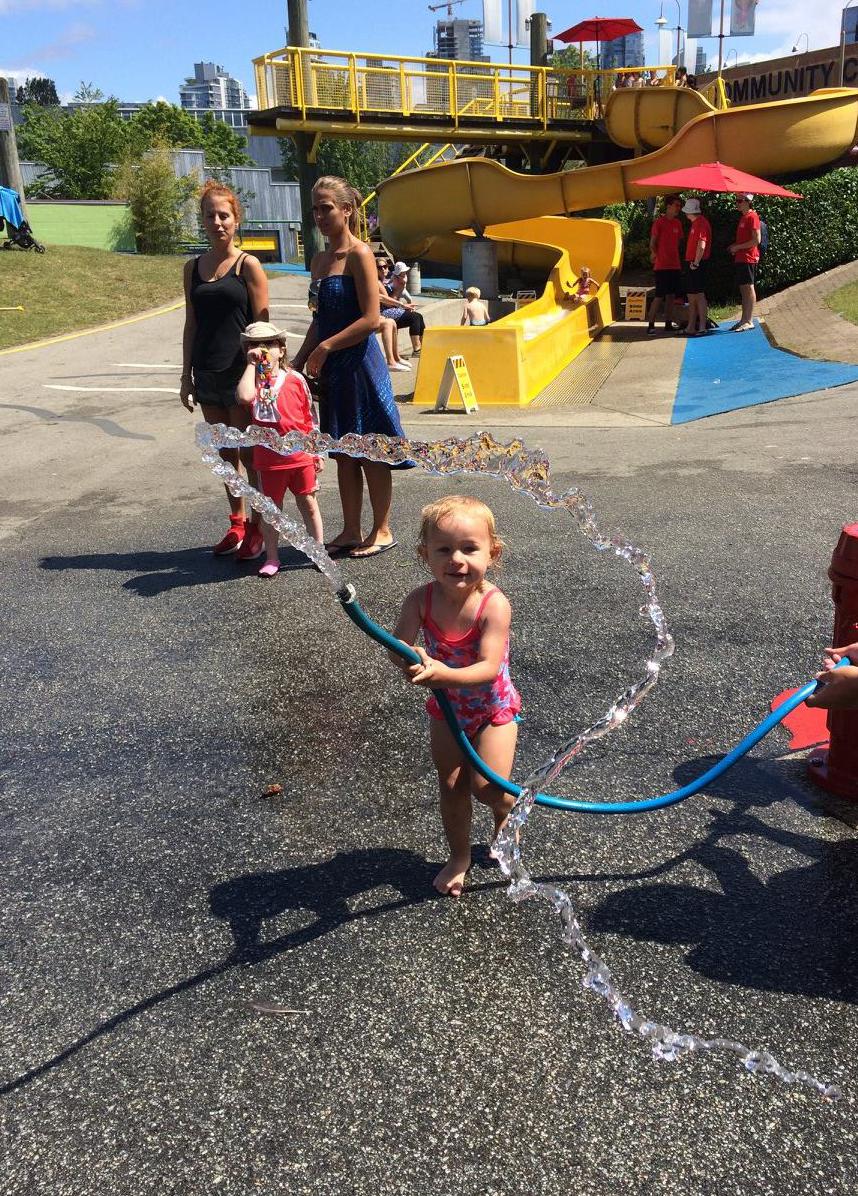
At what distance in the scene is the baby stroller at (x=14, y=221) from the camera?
21.7 m

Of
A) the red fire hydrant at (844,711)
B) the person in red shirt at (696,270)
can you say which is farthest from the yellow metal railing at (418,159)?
the red fire hydrant at (844,711)

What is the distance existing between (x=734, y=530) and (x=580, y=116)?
2114cm

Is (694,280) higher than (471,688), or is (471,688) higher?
(694,280)

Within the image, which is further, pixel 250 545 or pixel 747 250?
pixel 747 250

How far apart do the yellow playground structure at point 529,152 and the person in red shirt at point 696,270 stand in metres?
1.46

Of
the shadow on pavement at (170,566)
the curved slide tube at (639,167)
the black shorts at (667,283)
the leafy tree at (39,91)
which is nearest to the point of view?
the shadow on pavement at (170,566)

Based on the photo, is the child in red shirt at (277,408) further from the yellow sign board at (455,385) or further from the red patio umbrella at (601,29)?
the red patio umbrella at (601,29)

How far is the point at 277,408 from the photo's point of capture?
5.11 m

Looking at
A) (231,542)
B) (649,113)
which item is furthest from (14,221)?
(231,542)

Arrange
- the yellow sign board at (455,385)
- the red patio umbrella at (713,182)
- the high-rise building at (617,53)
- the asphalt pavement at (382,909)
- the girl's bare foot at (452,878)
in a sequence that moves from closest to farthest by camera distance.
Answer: the asphalt pavement at (382,909)
the girl's bare foot at (452,878)
the yellow sign board at (455,385)
the red patio umbrella at (713,182)
the high-rise building at (617,53)

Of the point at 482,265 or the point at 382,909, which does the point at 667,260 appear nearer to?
the point at 482,265

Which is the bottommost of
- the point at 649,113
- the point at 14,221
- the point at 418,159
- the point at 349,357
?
the point at 349,357

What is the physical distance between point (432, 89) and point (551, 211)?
6.18m

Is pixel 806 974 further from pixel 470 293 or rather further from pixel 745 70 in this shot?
pixel 745 70
